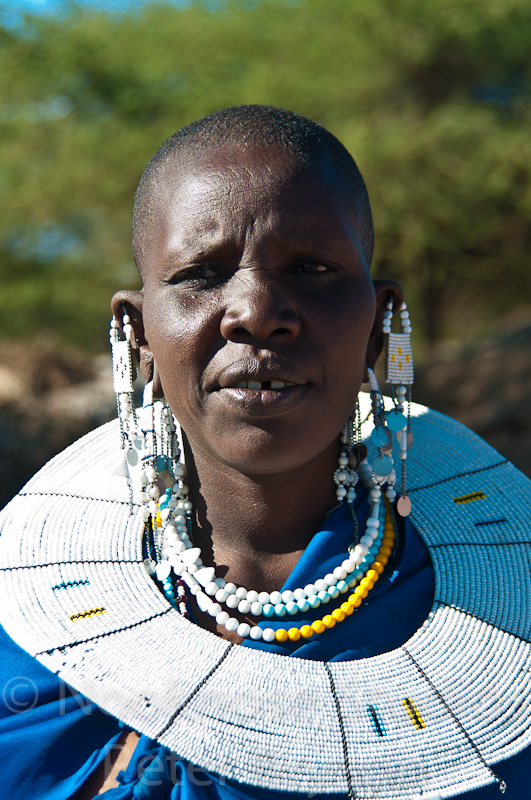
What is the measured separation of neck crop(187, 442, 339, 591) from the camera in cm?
190

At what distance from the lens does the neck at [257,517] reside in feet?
6.23

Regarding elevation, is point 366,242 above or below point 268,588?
above

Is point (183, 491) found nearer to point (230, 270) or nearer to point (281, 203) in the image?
point (230, 270)

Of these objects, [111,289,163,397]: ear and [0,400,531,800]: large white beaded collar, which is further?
[111,289,163,397]: ear

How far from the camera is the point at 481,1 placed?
8.95 metres

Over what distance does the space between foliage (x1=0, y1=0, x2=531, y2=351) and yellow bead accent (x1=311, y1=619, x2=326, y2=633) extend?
8.63m

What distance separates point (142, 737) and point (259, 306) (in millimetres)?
981

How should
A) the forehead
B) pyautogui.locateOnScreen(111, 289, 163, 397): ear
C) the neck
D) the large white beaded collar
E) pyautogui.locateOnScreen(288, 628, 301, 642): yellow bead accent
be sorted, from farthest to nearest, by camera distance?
pyautogui.locateOnScreen(111, 289, 163, 397): ear
the neck
pyautogui.locateOnScreen(288, 628, 301, 642): yellow bead accent
the forehead
the large white beaded collar

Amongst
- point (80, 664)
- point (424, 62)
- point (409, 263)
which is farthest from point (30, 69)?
point (80, 664)

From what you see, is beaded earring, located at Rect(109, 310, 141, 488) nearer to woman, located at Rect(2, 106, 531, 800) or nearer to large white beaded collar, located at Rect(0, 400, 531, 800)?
woman, located at Rect(2, 106, 531, 800)

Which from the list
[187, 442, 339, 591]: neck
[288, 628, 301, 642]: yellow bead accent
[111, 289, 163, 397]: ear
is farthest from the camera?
[111, 289, 163, 397]: ear

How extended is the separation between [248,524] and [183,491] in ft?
0.71

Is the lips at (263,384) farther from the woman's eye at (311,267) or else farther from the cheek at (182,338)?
the woman's eye at (311,267)

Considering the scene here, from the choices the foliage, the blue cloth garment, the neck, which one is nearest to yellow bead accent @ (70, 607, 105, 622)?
the blue cloth garment
